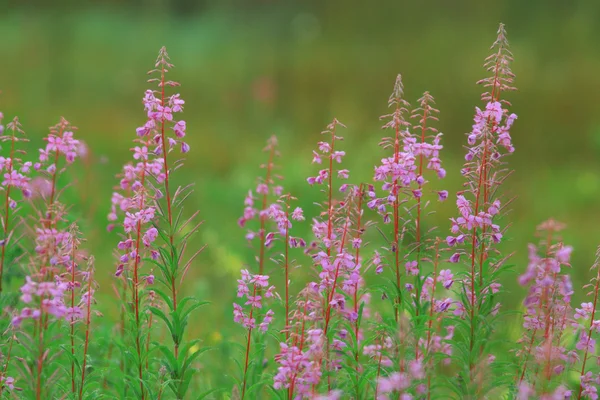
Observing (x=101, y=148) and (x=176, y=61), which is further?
(x=176, y=61)

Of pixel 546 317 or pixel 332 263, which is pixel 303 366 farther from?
pixel 546 317

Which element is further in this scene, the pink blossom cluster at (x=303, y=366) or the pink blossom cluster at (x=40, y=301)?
the pink blossom cluster at (x=303, y=366)

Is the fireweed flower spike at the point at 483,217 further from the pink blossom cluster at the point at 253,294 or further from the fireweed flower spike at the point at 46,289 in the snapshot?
the fireweed flower spike at the point at 46,289

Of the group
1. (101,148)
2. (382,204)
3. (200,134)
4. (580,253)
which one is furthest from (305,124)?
(382,204)

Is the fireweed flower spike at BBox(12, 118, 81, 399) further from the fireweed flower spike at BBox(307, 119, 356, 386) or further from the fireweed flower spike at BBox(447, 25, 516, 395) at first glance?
the fireweed flower spike at BBox(447, 25, 516, 395)

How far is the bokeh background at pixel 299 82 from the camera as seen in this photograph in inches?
398

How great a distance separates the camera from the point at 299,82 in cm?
1465

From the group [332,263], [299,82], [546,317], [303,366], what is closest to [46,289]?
[303,366]

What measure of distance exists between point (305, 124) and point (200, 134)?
1.82m

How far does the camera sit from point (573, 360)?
127 inches

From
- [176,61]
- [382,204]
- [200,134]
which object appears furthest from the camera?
[176,61]

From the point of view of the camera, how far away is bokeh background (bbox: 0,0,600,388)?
33.2 feet

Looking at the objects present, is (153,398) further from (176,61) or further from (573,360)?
(176,61)

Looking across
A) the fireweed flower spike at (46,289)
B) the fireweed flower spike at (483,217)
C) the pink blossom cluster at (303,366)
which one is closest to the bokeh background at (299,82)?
the fireweed flower spike at (46,289)
